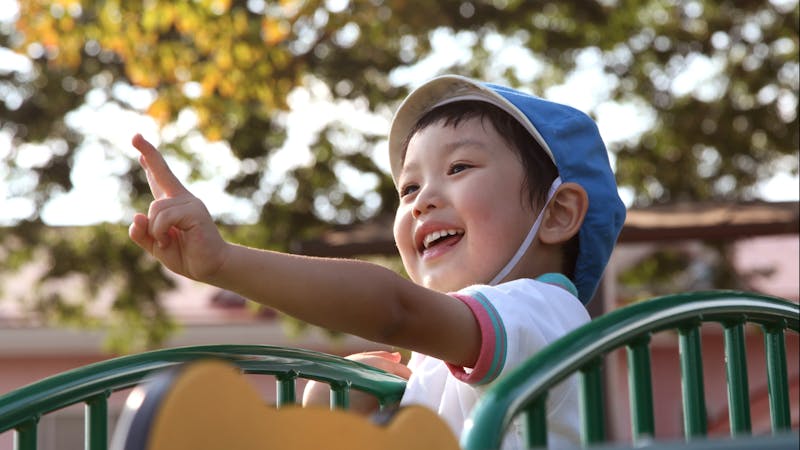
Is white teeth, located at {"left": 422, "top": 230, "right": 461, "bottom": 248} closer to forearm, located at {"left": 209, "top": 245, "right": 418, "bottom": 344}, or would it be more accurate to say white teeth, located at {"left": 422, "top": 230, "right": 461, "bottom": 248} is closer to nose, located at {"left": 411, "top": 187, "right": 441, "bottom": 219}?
nose, located at {"left": 411, "top": 187, "right": 441, "bottom": 219}

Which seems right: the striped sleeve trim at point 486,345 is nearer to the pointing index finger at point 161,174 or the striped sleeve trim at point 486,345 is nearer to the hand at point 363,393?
the pointing index finger at point 161,174

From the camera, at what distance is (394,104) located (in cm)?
975

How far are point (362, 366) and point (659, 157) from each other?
8605 millimetres

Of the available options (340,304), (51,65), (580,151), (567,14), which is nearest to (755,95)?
(567,14)

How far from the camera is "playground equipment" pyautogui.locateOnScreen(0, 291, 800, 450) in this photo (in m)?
1.13

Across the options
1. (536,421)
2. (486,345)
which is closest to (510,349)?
(486,345)

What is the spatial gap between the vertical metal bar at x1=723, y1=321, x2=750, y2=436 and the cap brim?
503mm

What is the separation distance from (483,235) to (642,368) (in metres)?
0.56

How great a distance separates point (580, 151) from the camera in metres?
1.94

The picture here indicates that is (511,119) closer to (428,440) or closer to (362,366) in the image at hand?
(362,366)

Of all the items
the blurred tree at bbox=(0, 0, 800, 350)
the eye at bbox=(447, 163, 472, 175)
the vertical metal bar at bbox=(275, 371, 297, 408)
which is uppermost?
the blurred tree at bbox=(0, 0, 800, 350)

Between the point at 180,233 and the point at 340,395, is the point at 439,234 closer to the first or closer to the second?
the point at 340,395

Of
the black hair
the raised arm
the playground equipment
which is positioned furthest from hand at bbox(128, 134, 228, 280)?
the black hair

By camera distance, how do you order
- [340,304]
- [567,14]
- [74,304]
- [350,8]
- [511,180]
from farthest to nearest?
[74,304] → [567,14] → [350,8] → [511,180] → [340,304]
